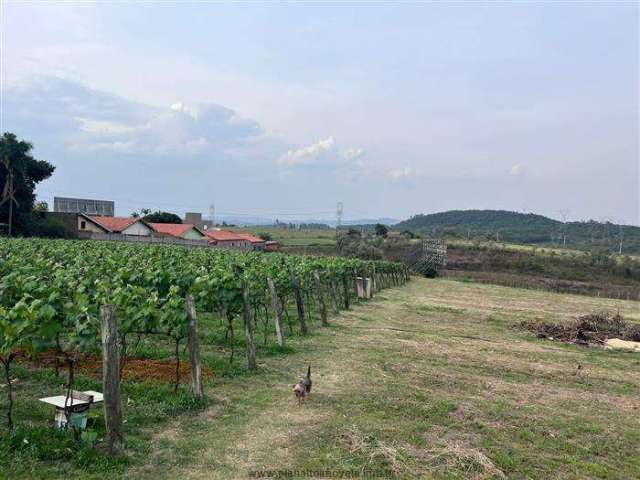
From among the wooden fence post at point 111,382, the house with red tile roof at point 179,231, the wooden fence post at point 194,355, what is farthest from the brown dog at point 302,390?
the house with red tile roof at point 179,231

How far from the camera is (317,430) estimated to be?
22.8ft

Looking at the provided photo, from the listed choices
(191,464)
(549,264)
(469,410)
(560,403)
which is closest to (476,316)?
(560,403)

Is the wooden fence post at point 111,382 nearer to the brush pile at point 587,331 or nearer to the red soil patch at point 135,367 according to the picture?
the red soil patch at point 135,367

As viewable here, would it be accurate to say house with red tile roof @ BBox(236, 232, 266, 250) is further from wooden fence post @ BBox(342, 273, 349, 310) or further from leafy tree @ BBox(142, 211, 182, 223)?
wooden fence post @ BBox(342, 273, 349, 310)

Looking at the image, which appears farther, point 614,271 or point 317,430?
point 614,271

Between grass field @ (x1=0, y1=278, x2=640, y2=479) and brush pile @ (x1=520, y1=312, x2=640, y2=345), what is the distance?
3375mm

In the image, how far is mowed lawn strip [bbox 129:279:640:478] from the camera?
6.02m

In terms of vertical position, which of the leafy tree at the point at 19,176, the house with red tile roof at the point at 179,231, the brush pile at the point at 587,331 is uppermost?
the leafy tree at the point at 19,176

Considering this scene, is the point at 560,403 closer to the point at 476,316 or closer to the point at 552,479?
the point at 552,479

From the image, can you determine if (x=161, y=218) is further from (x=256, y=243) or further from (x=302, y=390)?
(x=302, y=390)

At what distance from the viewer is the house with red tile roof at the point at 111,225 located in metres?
53.8

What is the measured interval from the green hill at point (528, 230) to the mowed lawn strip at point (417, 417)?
68.1m

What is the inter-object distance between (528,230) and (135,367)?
389 feet

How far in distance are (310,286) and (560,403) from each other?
10.4 m
